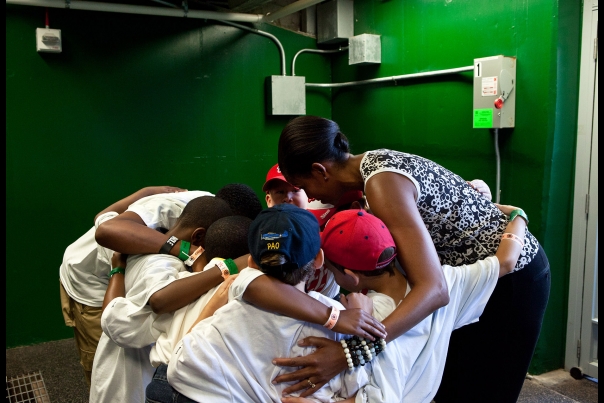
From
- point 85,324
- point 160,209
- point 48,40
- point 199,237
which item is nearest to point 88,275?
point 85,324

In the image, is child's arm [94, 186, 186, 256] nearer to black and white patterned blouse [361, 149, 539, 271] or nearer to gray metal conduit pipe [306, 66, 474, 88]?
black and white patterned blouse [361, 149, 539, 271]

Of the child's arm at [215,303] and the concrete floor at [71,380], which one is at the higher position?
the child's arm at [215,303]

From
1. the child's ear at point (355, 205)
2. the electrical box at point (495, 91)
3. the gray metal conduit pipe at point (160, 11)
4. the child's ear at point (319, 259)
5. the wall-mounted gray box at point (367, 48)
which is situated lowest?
the child's ear at point (319, 259)

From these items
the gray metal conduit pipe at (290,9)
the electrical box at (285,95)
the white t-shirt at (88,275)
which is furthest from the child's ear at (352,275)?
the electrical box at (285,95)

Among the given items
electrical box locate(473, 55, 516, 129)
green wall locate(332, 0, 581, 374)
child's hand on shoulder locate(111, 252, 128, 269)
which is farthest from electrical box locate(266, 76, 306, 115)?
child's hand on shoulder locate(111, 252, 128, 269)

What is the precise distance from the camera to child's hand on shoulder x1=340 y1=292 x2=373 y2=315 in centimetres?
135

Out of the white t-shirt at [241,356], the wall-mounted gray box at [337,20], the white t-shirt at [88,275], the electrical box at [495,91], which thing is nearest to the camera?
the white t-shirt at [241,356]

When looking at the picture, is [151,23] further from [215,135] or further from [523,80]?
[523,80]

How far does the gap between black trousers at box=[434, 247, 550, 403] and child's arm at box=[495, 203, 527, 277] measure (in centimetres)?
8

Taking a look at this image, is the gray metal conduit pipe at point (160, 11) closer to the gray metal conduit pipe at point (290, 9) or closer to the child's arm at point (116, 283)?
the gray metal conduit pipe at point (290, 9)

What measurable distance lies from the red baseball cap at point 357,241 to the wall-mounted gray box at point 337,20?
304 centimetres

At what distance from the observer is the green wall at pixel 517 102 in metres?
2.93

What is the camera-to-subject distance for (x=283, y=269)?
4.11ft

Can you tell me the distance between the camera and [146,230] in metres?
1.74
